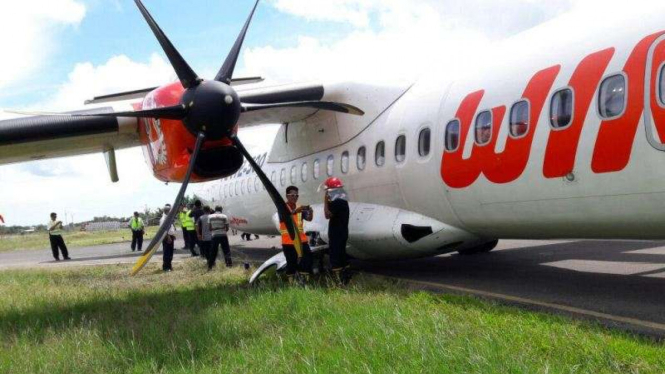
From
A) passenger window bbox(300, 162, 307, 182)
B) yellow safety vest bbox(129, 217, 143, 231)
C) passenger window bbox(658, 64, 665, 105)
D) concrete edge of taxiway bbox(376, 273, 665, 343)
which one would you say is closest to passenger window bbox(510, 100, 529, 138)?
passenger window bbox(658, 64, 665, 105)

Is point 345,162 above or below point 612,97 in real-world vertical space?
below

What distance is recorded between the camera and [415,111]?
9.08 metres

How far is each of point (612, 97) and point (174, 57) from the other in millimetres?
6155

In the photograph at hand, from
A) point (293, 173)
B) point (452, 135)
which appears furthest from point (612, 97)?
point (293, 173)

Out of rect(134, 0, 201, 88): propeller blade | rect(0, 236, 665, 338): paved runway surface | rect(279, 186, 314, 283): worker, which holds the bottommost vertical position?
rect(0, 236, 665, 338): paved runway surface

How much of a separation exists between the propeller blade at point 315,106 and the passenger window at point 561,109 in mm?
4236

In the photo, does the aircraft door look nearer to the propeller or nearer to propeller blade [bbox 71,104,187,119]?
the propeller

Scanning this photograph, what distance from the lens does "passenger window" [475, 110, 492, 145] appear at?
7547 millimetres

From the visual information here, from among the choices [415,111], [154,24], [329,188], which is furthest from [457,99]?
[154,24]

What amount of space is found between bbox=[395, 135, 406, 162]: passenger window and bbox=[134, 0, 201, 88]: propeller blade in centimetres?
329

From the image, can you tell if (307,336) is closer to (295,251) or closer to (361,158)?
(295,251)

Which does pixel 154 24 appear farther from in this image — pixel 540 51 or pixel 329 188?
pixel 540 51

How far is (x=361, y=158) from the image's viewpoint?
10.4 meters

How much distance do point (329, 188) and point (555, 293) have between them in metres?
3.65
